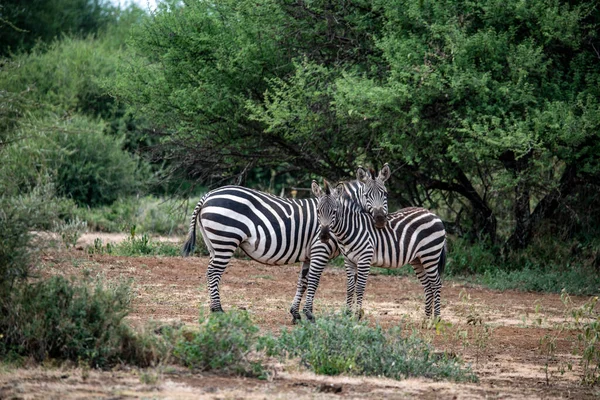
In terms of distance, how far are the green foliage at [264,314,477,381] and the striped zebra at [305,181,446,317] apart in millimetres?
1876

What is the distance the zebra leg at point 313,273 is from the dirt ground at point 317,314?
8.2 inches

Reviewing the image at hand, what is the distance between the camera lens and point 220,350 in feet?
24.8

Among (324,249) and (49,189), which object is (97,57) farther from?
(49,189)

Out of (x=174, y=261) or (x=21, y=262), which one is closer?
(x=21, y=262)

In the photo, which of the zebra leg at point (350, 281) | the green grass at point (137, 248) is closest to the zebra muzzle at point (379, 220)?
the zebra leg at point (350, 281)

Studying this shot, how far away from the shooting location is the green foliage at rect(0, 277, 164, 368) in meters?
7.46

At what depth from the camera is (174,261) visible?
1612 cm

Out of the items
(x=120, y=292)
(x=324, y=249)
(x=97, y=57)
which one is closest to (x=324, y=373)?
(x=120, y=292)

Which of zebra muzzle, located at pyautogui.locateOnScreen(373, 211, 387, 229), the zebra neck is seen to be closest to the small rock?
the zebra neck

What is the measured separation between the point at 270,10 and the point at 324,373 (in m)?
9.65

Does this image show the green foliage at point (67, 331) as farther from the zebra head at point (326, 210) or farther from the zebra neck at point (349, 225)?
the zebra neck at point (349, 225)

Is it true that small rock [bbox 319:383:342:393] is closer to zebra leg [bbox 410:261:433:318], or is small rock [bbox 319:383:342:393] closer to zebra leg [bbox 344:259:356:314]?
zebra leg [bbox 344:259:356:314]

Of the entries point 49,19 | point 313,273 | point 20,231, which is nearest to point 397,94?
point 313,273

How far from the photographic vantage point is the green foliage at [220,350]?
24.6ft
